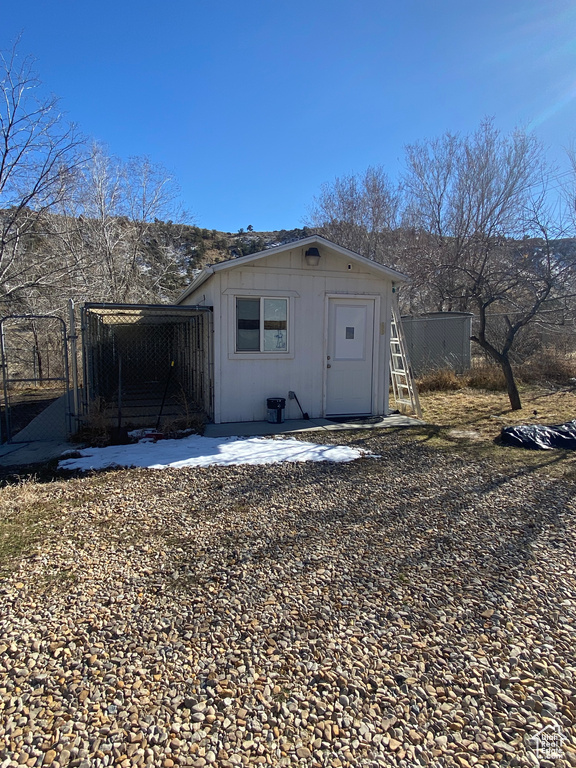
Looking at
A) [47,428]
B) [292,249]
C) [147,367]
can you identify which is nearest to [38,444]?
[47,428]

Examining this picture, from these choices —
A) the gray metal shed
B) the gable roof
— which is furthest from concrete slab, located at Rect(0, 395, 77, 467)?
the gray metal shed

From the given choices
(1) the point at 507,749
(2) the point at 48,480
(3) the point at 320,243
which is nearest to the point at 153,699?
(1) the point at 507,749

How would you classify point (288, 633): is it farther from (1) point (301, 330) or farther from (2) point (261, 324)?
(1) point (301, 330)

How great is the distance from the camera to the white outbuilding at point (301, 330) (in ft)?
25.0

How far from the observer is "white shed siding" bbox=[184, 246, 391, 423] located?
24.9 feet

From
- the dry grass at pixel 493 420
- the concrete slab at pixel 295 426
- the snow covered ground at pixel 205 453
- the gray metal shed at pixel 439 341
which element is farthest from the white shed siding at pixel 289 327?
the gray metal shed at pixel 439 341

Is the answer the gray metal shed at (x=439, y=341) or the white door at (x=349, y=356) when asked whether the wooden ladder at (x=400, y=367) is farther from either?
the gray metal shed at (x=439, y=341)

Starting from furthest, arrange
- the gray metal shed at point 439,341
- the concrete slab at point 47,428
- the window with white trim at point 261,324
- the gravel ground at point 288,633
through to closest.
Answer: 1. the gray metal shed at point 439,341
2. the window with white trim at point 261,324
3. the concrete slab at point 47,428
4. the gravel ground at point 288,633

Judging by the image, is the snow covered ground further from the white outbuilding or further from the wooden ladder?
the wooden ladder

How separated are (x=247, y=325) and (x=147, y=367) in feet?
25.7

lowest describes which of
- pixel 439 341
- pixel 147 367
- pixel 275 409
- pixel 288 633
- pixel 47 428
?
pixel 288 633

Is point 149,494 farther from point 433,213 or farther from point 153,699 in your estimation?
point 433,213

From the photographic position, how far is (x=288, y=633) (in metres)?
2.48

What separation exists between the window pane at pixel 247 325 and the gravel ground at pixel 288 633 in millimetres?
3747
